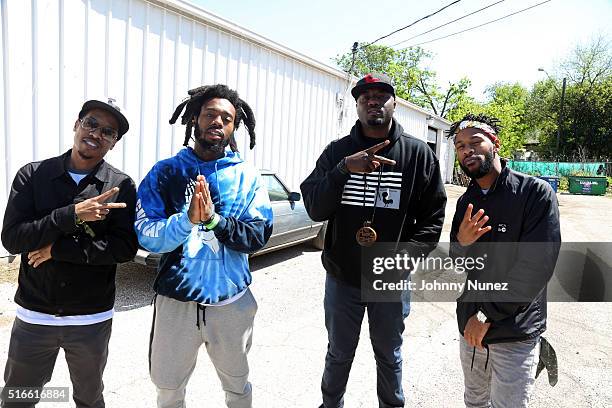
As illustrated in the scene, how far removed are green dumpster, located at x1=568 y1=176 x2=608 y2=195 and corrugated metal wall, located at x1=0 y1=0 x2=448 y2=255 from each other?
22.0 metres

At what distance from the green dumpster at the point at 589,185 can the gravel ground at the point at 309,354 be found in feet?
73.4

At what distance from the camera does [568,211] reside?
49.5 ft

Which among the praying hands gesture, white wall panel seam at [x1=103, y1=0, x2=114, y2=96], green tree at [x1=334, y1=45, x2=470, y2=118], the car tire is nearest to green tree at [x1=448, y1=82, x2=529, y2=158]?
green tree at [x1=334, y1=45, x2=470, y2=118]

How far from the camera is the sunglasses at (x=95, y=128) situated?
209cm

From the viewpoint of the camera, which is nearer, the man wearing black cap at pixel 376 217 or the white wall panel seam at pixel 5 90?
the man wearing black cap at pixel 376 217

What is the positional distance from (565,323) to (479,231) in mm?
3287

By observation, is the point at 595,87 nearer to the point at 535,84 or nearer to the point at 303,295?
the point at 535,84

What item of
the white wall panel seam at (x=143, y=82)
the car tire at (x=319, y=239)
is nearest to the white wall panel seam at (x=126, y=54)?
the white wall panel seam at (x=143, y=82)

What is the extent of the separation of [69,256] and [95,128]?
660 mm

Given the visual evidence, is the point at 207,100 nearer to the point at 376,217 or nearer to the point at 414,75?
the point at 376,217

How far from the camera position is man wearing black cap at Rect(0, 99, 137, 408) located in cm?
193

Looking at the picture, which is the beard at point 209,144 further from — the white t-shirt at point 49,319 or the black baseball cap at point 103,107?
the white t-shirt at point 49,319

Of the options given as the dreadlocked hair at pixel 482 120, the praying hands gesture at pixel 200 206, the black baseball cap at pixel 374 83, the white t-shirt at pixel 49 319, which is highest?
the black baseball cap at pixel 374 83

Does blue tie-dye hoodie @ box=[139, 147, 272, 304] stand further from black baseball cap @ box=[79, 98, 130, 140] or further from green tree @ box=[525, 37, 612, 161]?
green tree @ box=[525, 37, 612, 161]
